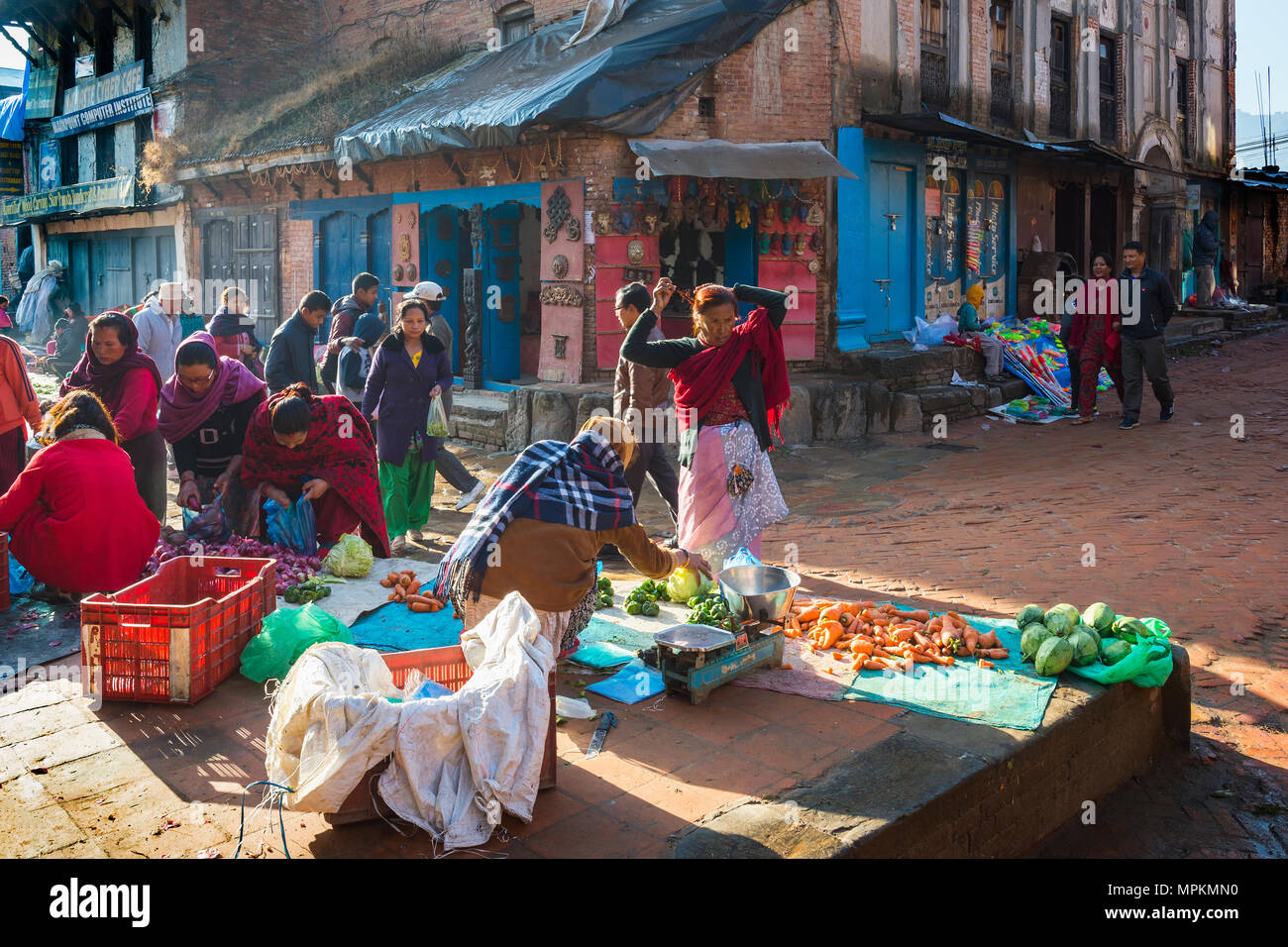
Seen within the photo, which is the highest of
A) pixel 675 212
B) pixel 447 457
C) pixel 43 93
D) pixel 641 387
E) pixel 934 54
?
pixel 43 93

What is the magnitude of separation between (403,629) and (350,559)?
96 centimetres

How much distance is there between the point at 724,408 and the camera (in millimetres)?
5840

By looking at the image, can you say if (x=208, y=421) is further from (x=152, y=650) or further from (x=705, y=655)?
(x=705, y=655)

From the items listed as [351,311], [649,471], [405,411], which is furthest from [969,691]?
[351,311]

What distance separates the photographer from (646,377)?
290 inches

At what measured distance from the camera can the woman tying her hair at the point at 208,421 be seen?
6.85 metres

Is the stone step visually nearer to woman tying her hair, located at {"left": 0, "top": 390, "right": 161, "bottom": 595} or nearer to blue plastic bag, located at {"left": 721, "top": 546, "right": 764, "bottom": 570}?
woman tying her hair, located at {"left": 0, "top": 390, "right": 161, "bottom": 595}

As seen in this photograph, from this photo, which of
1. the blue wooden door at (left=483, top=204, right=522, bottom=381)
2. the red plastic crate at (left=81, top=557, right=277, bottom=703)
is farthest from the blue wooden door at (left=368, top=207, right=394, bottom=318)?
the red plastic crate at (left=81, top=557, right=277, bottom=703)

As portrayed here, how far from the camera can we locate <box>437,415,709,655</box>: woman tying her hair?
4336 mm

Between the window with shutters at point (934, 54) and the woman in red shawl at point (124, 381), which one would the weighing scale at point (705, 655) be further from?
the window with shutters at point (934, 54)

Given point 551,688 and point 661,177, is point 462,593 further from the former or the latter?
point 661,177

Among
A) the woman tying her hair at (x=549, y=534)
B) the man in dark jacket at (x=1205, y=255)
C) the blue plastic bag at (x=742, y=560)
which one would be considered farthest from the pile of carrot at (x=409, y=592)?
the man in dark jacket at (x=1205, y=255)

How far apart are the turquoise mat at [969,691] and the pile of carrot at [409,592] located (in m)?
2.33

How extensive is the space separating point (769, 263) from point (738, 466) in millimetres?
8373
